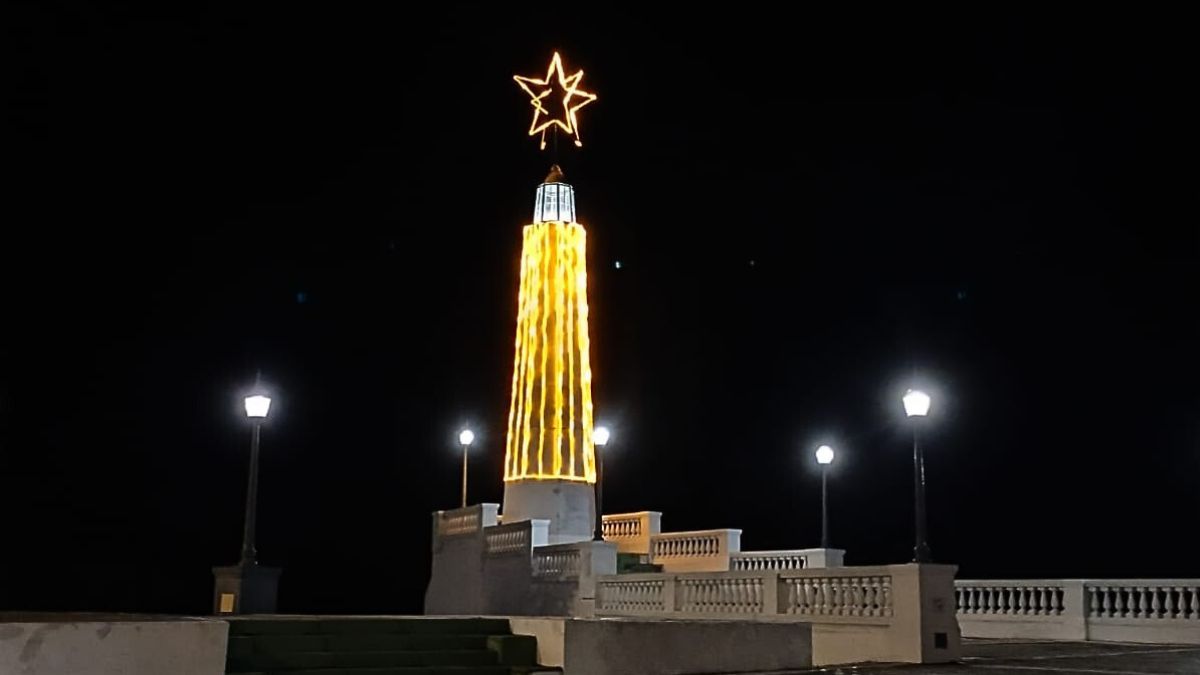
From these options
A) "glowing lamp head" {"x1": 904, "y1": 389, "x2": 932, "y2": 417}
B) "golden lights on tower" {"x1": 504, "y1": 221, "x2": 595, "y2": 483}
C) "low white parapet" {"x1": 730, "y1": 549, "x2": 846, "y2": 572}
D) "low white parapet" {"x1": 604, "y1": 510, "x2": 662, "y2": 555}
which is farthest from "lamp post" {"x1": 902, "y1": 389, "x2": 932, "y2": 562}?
"golden lights on tower" {"x1": 504, "y1": 221, "x2": 595, "y2": 483}

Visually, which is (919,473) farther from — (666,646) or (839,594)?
(666,646)

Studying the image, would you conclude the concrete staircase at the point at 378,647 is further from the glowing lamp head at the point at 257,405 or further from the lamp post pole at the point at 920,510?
the glowing lamp head at the point at 257,405

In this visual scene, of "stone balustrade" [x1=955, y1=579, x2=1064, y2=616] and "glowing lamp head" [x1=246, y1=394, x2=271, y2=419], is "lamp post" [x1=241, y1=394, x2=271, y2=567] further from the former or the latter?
"stone balustrade" [x1=955, y1=579, x2=1064, y2=616]

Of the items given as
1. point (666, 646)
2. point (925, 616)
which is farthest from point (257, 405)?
point (925, 616)

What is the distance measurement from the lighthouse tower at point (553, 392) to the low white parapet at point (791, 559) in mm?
5190

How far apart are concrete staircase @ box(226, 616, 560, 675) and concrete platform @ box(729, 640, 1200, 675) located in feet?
11.0

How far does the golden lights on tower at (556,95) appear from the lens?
1458 inches

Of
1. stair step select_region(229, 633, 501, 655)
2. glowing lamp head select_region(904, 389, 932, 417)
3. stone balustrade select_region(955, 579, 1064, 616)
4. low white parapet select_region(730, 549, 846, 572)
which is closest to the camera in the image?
stair step select_region(229, 633, 501, 655)

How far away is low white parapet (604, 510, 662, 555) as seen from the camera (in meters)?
35.2

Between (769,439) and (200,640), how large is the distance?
4259 cm

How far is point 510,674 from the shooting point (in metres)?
16.0

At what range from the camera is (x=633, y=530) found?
35.8 m

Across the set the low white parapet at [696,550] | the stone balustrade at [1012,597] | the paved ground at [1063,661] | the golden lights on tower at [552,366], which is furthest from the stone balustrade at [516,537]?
the paved ground at [1063,661]

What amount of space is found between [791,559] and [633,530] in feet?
22.9
